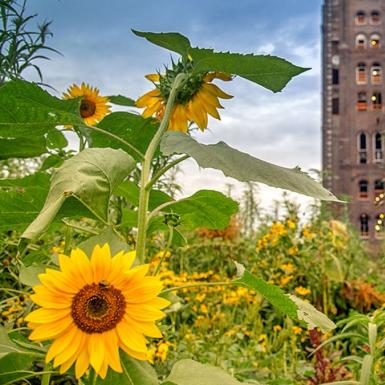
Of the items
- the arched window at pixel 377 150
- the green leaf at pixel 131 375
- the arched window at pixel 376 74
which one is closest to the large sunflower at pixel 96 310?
the green leaf at pixel 131 375

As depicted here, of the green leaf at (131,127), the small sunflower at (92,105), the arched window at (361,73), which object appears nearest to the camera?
the green leaf at (131,127)

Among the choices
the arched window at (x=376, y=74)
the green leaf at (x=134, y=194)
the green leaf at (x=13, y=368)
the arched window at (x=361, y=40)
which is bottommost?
the green leaf at (x=13, y=368)

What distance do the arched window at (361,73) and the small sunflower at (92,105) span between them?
20.9 metres

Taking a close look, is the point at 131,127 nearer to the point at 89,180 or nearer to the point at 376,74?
the point at 89,180

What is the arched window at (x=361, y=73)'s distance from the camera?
21.1 m

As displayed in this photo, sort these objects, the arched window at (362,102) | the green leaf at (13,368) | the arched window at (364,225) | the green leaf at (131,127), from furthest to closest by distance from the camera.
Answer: the arched window at (362,102)
the arched window at (364,225)
the green leaf at (131,127)
the green leaf at (13,368)

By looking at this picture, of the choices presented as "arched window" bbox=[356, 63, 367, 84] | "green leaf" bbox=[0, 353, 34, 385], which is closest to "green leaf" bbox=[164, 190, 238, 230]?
"green leaf" bbox=[0, 353, 34, 385]

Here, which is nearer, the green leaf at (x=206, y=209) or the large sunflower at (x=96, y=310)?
the large sunflower at (x=96, y=310)

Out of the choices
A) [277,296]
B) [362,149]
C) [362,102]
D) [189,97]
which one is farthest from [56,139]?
[362,102]

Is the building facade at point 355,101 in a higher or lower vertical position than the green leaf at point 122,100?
higher

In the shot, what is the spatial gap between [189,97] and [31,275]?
1.09ft

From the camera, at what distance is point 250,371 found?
2068 millimetres

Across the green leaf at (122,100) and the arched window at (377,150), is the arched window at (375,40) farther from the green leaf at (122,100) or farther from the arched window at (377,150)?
the green leaf at (122,100)

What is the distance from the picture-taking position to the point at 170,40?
0.79 meters
